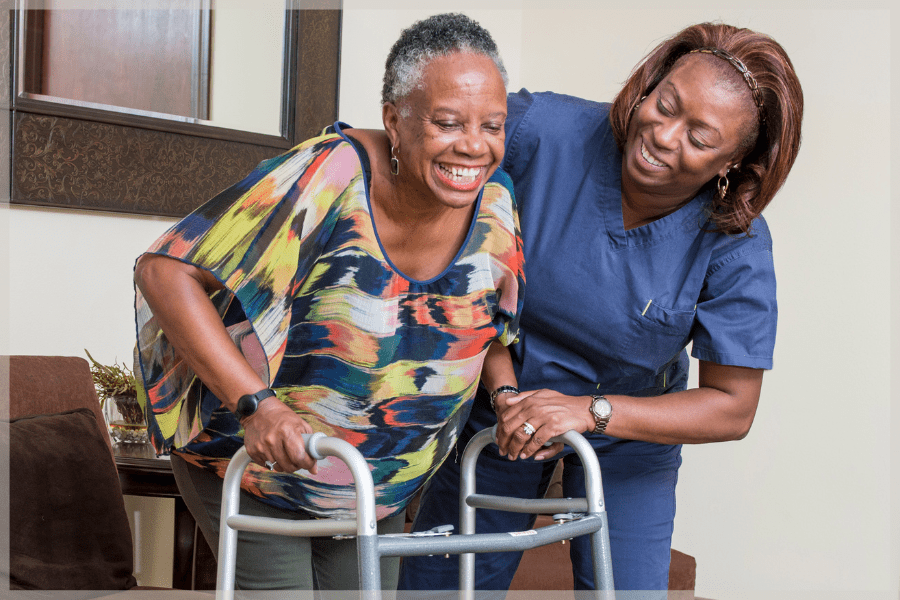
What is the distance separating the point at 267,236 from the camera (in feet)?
3.35

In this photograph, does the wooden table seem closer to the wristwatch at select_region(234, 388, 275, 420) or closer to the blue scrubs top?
the blue scrubs top

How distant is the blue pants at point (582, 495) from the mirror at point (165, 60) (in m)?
1.49

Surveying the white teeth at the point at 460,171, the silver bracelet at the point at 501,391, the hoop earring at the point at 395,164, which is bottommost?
the silver bracelet at the point at 501,391

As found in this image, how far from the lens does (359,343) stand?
108 centimetres

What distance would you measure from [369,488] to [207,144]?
6.10 ft

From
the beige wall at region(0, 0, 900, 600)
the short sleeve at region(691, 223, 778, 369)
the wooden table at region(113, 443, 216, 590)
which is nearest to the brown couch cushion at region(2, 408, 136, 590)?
the wooden table at region(113, 443, 216, 590)

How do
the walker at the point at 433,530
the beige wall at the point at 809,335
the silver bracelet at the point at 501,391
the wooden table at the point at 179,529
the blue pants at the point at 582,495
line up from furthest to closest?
the beige wall at the point at 809,335
the wooden table at the point at 179,529
the blue pants at the point at 582,495
the silver bracelet at the point at 501,391
the walker at the point at 433,530

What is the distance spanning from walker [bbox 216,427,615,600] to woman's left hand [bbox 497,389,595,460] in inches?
1.0

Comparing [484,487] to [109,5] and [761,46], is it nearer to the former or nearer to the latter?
[761,46]

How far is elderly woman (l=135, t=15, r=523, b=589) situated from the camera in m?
→ 1.02

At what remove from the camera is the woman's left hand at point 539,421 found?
1.19 meters

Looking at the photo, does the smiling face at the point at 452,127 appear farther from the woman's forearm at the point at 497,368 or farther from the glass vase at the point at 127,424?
the glass vase at the point at 127,424

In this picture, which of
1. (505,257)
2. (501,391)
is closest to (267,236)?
(505,257)

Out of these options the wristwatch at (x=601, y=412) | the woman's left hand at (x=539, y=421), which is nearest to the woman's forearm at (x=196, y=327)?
the woman's left hand at (x=539, y=421)
